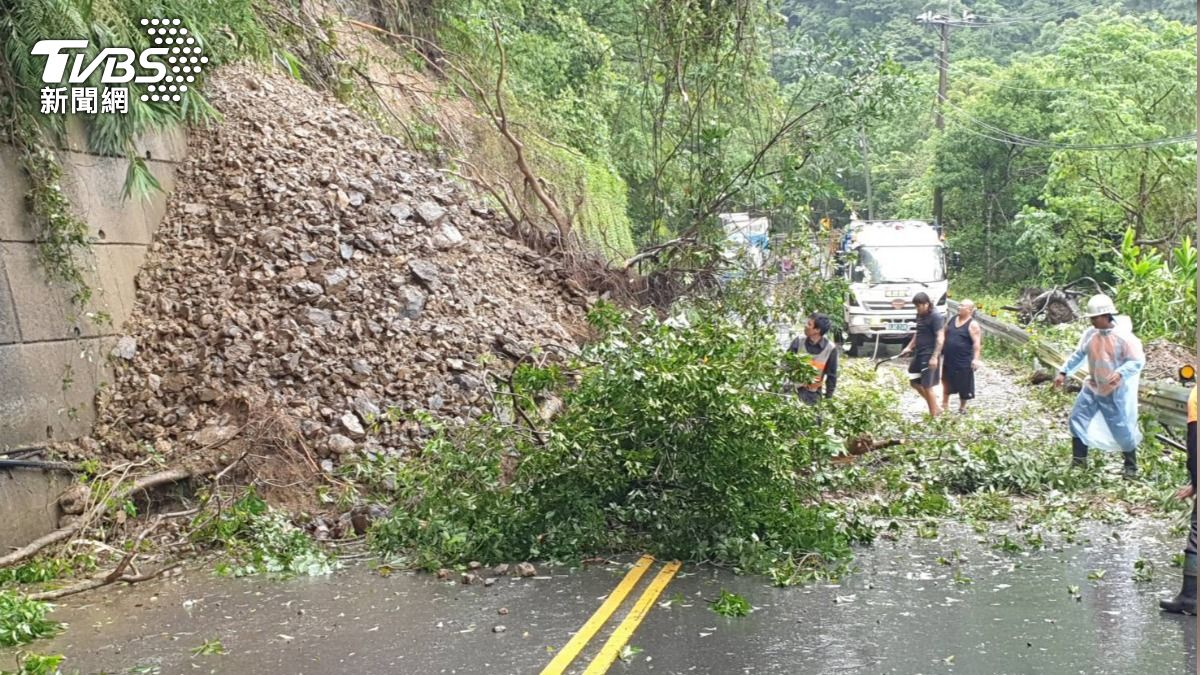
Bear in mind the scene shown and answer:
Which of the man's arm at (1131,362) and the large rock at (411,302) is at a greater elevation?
the large rock at (411,302)

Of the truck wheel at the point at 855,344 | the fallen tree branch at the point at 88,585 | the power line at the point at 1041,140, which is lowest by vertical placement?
the truck wheel at the point at 855,344

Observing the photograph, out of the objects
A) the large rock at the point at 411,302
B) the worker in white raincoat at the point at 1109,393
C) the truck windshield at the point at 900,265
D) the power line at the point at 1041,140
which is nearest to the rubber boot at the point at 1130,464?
the worker in white raincoat at the point at 1109,393

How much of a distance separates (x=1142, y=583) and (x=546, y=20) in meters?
18.8

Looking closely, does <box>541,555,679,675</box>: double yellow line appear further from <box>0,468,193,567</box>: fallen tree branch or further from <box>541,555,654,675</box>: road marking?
<box>0,468,193,567</box>: fallen tree branch

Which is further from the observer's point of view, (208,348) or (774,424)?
(208,348)

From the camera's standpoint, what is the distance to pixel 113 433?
10.8 metres

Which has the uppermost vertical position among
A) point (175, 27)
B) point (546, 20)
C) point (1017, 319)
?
point (546, 20)

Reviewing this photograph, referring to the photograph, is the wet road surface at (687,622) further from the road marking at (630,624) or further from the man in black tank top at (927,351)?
the man in black tank top at (927,351)

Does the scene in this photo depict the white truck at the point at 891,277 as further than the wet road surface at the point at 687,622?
Yes

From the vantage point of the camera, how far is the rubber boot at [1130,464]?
11828 millimetres

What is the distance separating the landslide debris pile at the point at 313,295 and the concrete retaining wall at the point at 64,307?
A: 239mm

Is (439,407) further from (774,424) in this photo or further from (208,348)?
(774,424)

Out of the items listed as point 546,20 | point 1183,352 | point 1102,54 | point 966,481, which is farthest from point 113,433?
point 1102,54

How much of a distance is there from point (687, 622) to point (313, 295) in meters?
6.29
